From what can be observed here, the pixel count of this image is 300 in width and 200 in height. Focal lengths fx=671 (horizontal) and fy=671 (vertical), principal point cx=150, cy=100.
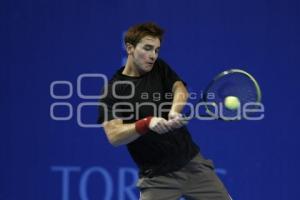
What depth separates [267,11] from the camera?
13.5 feet

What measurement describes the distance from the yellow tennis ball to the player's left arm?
0.22m

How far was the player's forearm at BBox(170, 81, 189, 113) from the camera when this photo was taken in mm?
3068

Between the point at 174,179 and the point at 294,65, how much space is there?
4.48 feet

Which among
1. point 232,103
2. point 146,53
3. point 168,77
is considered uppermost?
point 146,53

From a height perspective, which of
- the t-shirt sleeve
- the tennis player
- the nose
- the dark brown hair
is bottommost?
the tennis player

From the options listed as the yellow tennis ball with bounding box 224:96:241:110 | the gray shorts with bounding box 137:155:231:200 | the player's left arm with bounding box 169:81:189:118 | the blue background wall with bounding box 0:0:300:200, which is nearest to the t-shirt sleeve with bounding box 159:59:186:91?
the player's left arm with bounding box 169:81:189:118

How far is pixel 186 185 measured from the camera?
10.4 feet

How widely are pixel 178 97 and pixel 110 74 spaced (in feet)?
4.02

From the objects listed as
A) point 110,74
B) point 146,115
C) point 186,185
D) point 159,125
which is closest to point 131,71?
point 146,115

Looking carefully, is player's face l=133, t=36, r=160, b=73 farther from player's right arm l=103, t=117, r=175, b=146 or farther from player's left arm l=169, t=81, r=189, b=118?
player's right arm l=103, t=117, r=175, b=146

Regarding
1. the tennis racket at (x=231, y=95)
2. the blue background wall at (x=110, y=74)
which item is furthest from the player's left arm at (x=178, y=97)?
the blue background wall at (x=110, y=74)

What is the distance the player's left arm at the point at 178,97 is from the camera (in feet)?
10.0

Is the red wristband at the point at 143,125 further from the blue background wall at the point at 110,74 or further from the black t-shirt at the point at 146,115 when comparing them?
the blue background wall at the point at 110,74

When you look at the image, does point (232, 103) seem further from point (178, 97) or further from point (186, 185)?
point (186, 185)
